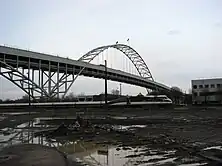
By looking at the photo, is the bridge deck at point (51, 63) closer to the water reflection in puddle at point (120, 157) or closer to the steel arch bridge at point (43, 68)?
the steel arch bridge at point (43, 68)

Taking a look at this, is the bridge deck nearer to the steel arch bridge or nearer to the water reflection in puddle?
the steel arch bridge

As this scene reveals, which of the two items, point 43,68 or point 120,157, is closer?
point 120,157

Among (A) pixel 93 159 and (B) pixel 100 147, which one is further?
(B) pixel 100 147

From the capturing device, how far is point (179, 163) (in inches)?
402

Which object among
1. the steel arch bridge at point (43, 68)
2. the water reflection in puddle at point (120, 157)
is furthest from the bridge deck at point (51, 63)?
the water reflection in puddle at point (120, 157)

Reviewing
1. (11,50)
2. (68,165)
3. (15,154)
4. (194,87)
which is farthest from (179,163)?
(194,87)

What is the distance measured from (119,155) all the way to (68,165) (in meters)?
2.63

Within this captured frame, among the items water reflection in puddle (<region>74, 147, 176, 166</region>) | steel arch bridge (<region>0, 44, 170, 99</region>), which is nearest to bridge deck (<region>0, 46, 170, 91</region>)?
steel arch bridge (<region>0, 44, 170, 99</region>)

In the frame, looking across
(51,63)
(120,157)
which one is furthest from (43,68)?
(120,157)

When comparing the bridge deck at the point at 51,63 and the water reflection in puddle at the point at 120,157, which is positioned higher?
the bridge deck at the point at 51,63

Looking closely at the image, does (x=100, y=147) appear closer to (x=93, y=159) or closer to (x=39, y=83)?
(x=93, y=159)

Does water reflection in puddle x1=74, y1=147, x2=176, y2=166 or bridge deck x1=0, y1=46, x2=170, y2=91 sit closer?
water reflection in puddle x1=74, y1=147, x2=176, y2=166

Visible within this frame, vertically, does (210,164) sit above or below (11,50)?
below

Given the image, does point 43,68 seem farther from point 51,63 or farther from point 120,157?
point 120,157
